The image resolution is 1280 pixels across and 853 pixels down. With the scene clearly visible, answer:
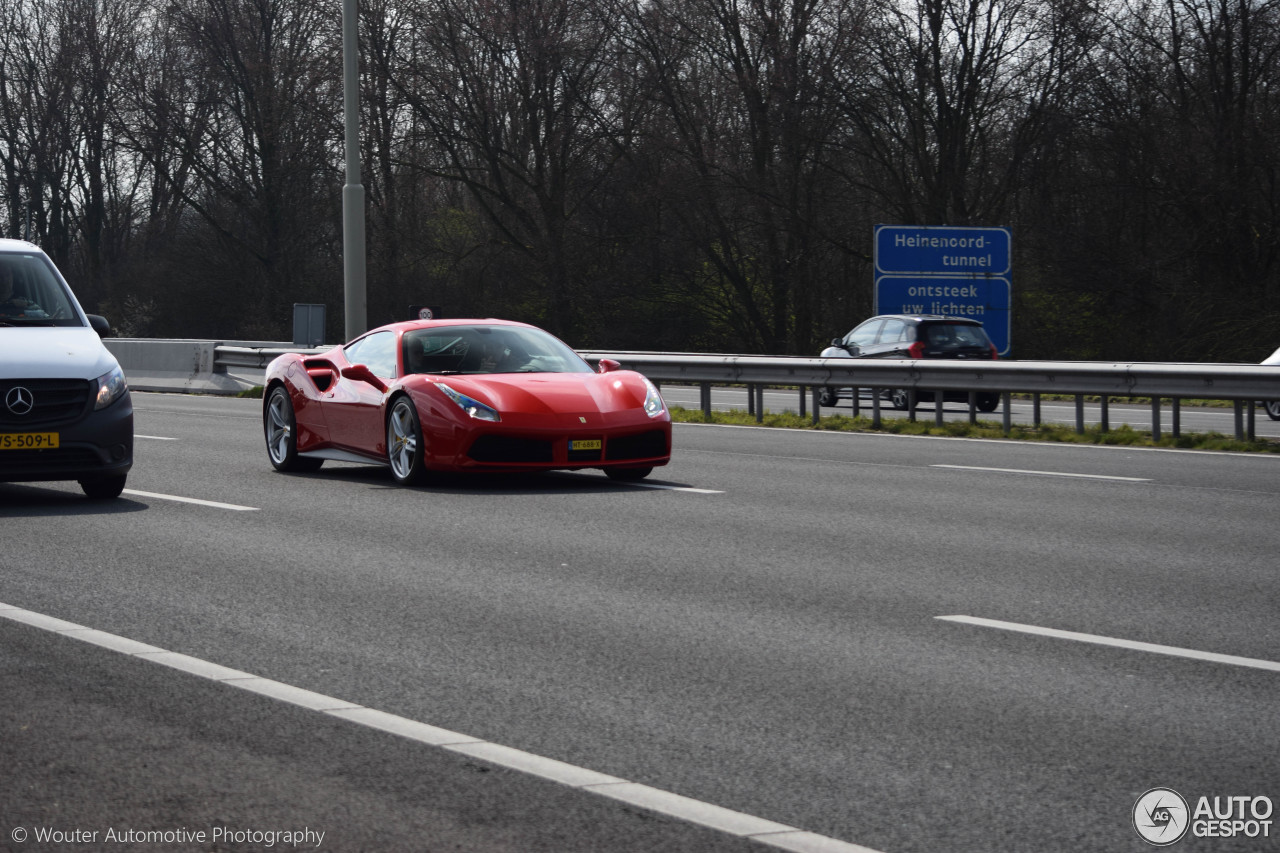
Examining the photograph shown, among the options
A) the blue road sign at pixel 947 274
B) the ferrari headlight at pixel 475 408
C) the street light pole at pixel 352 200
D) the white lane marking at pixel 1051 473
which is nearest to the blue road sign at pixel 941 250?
the blue road sign at pixel 947 274

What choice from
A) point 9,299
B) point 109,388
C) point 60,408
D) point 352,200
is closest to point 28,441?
point 60,408

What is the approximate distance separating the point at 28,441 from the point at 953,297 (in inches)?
739

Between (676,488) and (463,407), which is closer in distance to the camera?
(463,407)

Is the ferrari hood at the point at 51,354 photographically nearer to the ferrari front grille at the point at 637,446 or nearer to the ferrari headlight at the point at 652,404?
the ferrari front grille at the point at 637,446

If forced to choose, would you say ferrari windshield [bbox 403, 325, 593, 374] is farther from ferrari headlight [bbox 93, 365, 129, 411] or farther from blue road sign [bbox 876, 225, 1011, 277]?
blue road sign [bbox 876, 225, 1011, 277]

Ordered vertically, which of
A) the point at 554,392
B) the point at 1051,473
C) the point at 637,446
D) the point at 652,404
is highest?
the point at 554,392

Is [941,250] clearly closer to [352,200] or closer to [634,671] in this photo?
[352,200]

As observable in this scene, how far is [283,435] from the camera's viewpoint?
47.5ft

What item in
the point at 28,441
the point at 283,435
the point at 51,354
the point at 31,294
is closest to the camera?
the point at 28,441

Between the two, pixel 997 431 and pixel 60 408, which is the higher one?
A: pixel 60 408

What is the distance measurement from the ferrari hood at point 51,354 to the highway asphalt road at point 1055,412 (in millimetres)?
11687

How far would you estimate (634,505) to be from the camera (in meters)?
11.7

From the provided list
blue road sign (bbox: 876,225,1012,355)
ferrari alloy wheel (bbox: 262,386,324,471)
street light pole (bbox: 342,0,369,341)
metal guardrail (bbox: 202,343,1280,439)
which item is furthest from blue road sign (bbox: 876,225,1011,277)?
ferrari alloy wheel (bbox: 262,386,324,471)

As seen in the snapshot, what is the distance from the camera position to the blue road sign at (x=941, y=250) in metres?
27.4
